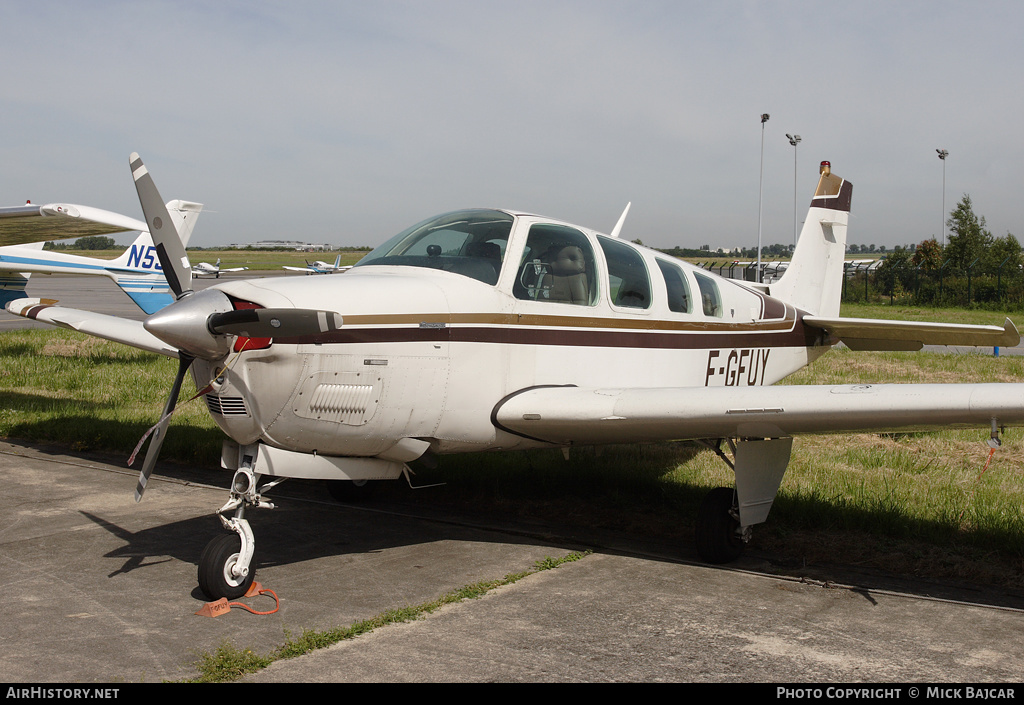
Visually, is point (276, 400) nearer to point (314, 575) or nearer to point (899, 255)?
point (314, 575)

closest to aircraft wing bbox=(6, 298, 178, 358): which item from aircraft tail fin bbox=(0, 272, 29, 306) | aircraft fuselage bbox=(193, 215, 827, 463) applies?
aircraft fuselage bbox=(193, 215, 827, 463)

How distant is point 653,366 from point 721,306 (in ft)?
4.32

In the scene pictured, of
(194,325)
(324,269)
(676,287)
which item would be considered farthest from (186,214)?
(324,269)

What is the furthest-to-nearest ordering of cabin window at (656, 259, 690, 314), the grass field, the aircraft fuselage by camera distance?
cabin window at (656, 259, 690, 314) < the grass field < the aircraft fuselage

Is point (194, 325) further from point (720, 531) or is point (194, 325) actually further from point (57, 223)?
point (57, 223)

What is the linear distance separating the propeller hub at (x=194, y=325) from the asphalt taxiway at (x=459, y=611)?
1381 millimetres

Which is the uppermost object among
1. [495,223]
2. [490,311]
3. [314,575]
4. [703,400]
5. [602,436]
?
[495,223]

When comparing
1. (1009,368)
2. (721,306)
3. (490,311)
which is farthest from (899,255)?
(490,311)

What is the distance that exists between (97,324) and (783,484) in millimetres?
6877

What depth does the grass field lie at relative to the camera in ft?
18.9

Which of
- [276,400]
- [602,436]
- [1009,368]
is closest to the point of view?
[276,400]

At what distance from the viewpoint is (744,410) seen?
182 inches

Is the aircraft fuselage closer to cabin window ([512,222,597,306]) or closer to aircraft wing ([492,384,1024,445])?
cabin window ([512,222,597,306])

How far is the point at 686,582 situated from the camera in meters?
5.01
